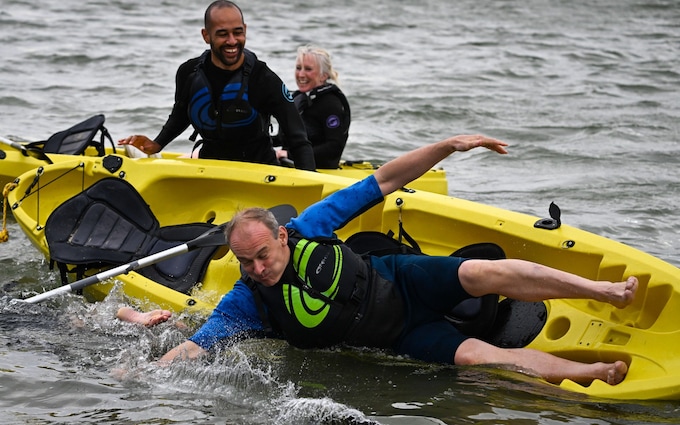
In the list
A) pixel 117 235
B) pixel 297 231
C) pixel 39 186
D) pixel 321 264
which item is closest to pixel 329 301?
pixel 321 264

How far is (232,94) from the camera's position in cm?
554

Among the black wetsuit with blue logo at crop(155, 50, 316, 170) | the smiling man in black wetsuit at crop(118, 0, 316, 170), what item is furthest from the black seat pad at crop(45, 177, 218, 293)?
the black wetsuit with blue logo at crop(155, 50, 316, 170)

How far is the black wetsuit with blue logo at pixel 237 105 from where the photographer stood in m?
5.56

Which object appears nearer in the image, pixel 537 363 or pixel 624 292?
pixel 624 292

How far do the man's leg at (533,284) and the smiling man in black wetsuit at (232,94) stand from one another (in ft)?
6.16

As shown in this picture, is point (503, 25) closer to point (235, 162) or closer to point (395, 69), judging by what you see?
point (395, 69)

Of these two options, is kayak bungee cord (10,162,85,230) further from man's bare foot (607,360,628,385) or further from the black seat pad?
man's bare foot (607,360,628,385)

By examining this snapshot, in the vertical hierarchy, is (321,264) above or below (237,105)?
below

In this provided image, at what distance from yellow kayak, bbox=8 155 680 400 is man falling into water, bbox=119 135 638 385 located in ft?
0.64

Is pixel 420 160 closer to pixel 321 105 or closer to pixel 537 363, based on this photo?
pixel 537 363

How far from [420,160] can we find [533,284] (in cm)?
75

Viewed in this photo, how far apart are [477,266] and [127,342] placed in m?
1.70

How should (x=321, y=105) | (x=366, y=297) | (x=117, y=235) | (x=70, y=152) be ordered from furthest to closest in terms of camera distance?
(x=321, y=105) < (x=70, y=152) < (x=117, y=235) < (x=366, y=297)

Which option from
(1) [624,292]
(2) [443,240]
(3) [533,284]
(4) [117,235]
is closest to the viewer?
(1) [624,292]
